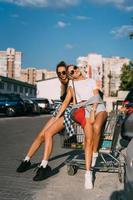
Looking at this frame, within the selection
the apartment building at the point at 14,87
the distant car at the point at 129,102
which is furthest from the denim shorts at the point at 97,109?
the apartment building at the point at 14,87

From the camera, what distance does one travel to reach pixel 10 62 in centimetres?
10106

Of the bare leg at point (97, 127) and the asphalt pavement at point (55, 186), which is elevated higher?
the bare leg at point (97, 127)

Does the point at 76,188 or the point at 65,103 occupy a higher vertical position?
the point at 65,103

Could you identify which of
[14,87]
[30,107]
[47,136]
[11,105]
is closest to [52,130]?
[47,136]

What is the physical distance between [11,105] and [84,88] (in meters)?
28.6

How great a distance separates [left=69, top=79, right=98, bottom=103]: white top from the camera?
7945 mm

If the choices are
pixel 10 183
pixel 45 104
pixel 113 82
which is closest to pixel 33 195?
pixel 10 183

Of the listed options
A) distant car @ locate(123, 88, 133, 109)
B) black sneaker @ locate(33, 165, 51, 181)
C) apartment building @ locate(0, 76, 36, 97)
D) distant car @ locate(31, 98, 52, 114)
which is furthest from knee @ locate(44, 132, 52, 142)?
apartment building @ locate(0, 76, 36, 97)

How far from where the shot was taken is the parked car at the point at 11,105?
1421 inches

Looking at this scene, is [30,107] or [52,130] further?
[30,107]

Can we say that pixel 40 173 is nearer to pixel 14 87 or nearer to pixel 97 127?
pixel 97 127

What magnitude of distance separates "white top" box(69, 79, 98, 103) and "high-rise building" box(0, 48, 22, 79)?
92.6 meters

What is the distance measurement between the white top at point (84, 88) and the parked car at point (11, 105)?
93.2 feet

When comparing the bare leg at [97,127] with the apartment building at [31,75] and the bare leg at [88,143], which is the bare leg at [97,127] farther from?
the apartment building at [31,75]
